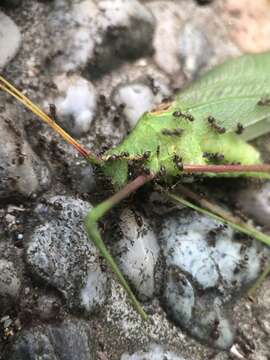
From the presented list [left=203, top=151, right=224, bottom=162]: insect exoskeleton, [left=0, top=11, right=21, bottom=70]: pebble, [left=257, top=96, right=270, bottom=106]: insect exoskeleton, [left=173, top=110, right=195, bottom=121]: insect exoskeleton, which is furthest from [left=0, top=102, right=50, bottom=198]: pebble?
[left=257, top=96, right=270, bottom=106]: insect exoskeleton

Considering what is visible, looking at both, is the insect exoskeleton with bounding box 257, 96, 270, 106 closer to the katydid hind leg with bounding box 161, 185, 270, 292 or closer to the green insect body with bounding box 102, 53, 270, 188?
the green insect body with bounding box 102, 53, 270, 188

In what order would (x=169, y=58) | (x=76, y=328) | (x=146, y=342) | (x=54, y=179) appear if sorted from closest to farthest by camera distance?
(x=76, y=328) < (x=146, y=342) < (x=54, y=179) < (x=169, y=58)

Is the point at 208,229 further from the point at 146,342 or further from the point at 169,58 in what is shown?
the point at 169,58

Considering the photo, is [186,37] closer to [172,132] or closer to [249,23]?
[249,23]

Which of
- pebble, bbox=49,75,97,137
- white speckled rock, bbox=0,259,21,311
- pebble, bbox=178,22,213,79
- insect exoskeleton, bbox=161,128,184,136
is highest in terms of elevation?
pebble, bbox=178,22,213,79

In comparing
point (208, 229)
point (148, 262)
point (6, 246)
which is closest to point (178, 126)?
point (208, 229)

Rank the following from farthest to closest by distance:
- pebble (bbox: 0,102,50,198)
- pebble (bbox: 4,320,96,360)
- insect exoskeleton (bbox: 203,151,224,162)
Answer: insect exoskeleton (bbox: 203,151,224,162) < pebble (bbox: 0,102,50,198) < pebble (bbox: 4,320,96,360)

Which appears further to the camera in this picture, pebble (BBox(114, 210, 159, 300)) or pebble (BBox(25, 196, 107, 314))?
pebble (BBox(114, 210, 159, 300))

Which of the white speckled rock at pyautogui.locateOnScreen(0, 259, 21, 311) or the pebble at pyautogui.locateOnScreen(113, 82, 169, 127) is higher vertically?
the pebble at pyautogui.locateOnScreen(113, 82, 169, 127)
